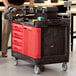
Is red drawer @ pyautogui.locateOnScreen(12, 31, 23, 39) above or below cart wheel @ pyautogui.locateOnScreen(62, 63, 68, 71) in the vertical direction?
above

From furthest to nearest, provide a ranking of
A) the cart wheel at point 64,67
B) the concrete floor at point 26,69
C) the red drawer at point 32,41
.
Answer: the cart wheel at point 64,67 → the concrete floor at point 26,69 → the red drawer at point 32,41

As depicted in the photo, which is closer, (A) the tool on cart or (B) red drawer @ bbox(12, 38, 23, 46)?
(A) the tool on cart

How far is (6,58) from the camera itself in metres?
6.45

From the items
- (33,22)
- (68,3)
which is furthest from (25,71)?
(68,3)

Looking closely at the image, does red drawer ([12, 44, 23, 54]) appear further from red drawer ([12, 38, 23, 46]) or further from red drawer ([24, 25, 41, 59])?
red drawer ([24, 25, 41, 59])

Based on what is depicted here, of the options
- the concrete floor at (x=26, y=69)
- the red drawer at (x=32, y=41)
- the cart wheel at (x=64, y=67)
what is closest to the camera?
the red drawer at (x=32, y=41)

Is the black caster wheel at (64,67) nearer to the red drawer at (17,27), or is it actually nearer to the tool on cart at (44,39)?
the tool on cart at (44,39)

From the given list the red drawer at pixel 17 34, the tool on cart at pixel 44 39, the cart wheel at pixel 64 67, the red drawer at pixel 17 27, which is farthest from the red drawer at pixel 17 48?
the cart wheel at pixel 64 67

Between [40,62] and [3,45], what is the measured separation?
159 centimetres

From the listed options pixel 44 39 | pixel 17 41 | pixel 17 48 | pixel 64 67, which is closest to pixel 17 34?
pixel 17 41

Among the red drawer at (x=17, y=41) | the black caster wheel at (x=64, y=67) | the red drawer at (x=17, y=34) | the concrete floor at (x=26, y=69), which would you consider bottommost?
the concrete floor at (x=26, y=69)

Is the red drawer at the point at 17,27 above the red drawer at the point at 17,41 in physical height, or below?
above

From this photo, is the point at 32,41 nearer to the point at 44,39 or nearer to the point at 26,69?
the point at 44,39

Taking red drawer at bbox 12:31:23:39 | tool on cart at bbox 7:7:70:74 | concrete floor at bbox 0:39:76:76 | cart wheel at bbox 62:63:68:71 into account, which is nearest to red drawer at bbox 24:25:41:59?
tool on cart at bbox 7:7:70:74
